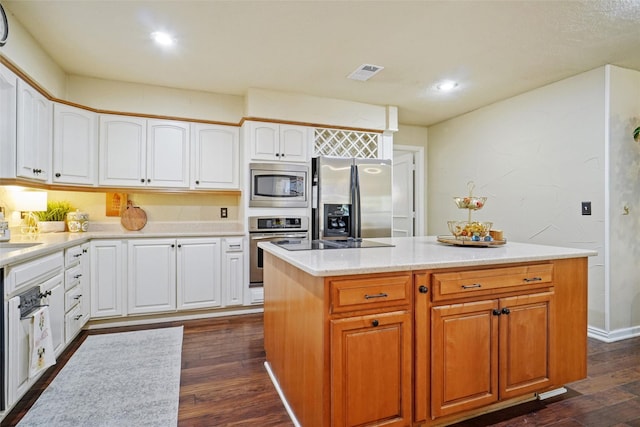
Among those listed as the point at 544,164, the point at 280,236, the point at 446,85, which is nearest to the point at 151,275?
the point at 280,236

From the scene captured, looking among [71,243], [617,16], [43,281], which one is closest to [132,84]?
[71,243]

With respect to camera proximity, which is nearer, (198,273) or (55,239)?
Result: (55,239)

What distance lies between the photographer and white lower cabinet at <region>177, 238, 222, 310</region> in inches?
135

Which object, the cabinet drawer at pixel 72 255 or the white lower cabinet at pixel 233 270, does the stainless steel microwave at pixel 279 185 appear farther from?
the cabinet drawer at pixel 72 255

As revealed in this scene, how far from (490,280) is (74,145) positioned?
3.59m

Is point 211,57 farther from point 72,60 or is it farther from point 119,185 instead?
point 119,185

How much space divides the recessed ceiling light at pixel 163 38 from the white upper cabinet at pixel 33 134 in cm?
99

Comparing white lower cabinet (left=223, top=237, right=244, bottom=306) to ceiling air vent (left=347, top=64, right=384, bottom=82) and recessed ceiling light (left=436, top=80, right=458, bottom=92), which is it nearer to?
ceiling air vent (left=347, top=64, right=384, bottom=82)

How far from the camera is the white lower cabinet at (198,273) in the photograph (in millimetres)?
3439

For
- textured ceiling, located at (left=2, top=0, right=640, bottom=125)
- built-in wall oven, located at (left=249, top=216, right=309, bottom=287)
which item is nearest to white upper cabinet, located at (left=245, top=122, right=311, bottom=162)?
textured ceiling, located at (left=2, top=0, right=640, bottom=125)

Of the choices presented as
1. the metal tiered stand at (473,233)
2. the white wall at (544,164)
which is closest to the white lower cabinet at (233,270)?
the metal tiered stand at (473,233)

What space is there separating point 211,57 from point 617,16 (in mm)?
2992

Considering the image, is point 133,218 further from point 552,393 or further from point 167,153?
point 552,393

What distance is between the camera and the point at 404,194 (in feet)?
17.9
